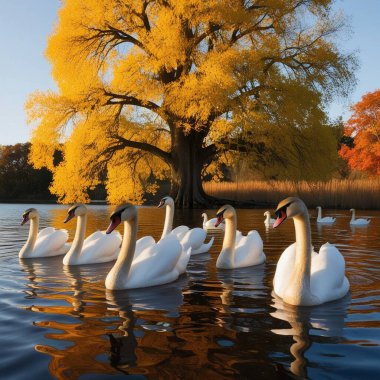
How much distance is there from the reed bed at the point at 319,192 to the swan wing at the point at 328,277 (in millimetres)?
19684

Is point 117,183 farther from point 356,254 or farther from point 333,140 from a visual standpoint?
point 356,254

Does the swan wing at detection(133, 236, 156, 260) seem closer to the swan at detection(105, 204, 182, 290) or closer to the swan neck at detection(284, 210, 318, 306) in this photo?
the swan at detection(105, 204, 182, 290)

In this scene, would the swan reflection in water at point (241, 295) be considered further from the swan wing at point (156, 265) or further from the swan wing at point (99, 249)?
the swan wing at point (99, 249)

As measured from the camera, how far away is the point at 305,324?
4098mm

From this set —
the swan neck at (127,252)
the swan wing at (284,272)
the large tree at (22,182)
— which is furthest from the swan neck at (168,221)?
the large tree at (22,182)

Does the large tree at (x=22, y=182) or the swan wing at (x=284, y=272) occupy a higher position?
the large tree at (x=22, y=182)

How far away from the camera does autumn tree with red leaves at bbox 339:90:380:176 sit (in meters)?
41.2

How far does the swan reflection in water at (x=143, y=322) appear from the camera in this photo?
329cm

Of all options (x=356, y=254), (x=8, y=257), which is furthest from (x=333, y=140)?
(x=8, y=257)

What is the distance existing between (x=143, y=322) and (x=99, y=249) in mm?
3630

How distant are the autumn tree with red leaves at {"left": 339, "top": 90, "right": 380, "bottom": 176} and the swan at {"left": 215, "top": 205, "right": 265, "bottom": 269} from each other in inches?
1378

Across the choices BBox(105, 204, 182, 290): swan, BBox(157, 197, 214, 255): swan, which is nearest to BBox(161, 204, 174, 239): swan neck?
BBox(157, 197, 214, 255): swan

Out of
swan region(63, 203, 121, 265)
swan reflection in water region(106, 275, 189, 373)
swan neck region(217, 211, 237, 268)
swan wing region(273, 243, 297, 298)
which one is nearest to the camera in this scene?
swan reflection in water region(106, 275, 189, 373)

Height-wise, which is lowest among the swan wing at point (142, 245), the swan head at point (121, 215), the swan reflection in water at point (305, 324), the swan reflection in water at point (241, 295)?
the swan reflection in water at point (305, 324)
